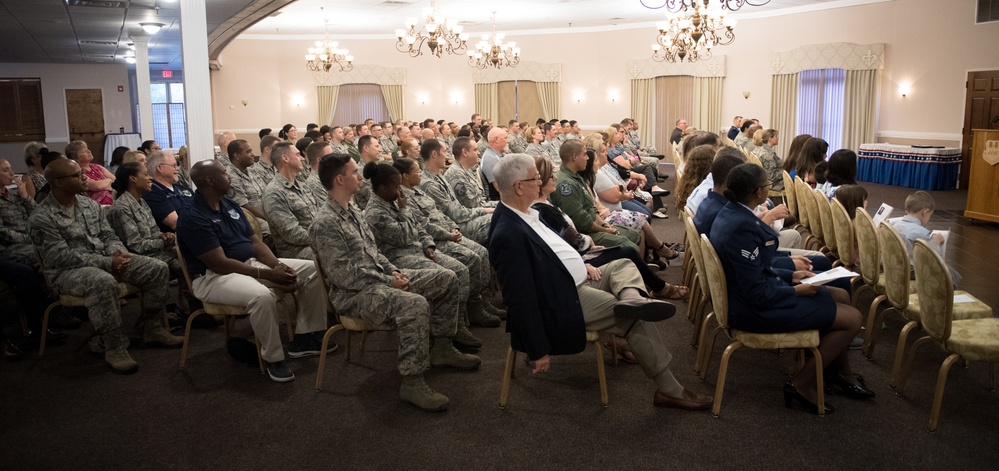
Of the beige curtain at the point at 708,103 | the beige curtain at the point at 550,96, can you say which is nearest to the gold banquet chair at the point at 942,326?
the beige curtain at the point at 708,103

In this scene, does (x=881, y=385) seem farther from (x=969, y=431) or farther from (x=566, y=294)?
(x=566, y=294)

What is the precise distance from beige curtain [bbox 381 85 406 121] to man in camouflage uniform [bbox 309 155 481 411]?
14.8 m

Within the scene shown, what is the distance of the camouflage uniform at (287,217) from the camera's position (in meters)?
4.88

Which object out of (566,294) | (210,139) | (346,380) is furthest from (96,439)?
(210,139)

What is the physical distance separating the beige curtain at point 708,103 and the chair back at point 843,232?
12323mm

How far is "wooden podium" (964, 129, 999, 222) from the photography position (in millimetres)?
8156

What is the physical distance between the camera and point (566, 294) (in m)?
3.18

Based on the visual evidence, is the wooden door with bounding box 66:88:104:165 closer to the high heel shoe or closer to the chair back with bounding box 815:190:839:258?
the chair back with bounding box 815:190:839:258

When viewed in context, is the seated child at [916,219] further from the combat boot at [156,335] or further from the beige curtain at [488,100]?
the beige curtain at [488,100]

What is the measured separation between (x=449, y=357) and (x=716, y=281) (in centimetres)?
153

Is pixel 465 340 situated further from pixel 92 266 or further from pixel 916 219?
pixel 916 219

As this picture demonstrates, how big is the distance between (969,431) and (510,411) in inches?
78.9

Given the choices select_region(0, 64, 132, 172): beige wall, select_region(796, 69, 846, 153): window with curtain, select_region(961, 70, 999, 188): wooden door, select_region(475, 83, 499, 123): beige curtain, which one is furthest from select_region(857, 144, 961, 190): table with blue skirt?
select_region(0, 64, 132, 172): beige wall

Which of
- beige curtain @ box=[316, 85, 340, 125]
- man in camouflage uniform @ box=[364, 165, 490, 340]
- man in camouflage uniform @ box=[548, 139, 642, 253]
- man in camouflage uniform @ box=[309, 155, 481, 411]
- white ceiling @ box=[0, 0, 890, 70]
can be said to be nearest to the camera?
man in camouflage uniform @ box=[309, 155, 481, 411]
